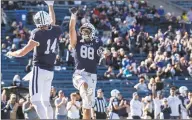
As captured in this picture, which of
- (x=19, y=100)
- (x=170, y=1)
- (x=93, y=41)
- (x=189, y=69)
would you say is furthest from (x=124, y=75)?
(x=93, y=41)

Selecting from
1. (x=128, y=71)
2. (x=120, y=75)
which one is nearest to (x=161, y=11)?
(x=128, y=71)

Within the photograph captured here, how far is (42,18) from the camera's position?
11430 millimetres

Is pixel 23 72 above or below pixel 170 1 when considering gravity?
below

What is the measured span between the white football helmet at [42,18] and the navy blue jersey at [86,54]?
97 centimetres

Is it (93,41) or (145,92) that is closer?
(93,41)

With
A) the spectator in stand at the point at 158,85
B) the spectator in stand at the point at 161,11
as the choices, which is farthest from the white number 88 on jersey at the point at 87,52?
the spectator in stand at the point at 161,11

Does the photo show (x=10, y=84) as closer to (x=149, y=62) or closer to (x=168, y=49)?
(x=149, y=62)

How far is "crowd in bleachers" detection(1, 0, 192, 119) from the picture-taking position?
22.6 meters

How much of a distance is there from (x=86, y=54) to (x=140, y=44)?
15.6 meters

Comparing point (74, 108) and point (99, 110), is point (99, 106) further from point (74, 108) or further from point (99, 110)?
point (74, 108)

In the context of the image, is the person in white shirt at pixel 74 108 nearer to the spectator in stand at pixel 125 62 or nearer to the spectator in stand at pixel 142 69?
the spectator in stand at pixel 142 69

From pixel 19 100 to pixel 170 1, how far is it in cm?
1728

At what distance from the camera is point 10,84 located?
22469mm

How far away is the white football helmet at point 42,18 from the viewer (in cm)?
1140
